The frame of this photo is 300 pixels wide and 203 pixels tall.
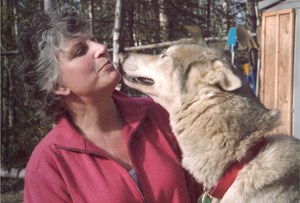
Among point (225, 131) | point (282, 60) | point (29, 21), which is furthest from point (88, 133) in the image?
point (29, 21)

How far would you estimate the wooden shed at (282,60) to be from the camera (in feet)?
19.1

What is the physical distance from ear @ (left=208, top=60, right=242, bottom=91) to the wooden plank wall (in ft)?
10.6

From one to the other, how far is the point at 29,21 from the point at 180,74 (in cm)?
563

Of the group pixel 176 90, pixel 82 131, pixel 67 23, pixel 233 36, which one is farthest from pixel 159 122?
pixel 233 36

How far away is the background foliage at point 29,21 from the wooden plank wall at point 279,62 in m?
2.36

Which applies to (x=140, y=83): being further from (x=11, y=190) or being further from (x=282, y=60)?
(x=11, y=190)

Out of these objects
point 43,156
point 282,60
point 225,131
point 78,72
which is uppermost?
point 78,72

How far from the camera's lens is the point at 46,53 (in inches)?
114

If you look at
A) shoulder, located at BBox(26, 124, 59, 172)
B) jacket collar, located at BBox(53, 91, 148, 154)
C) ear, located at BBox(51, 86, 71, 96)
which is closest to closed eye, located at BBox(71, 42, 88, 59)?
ear, located at BBox(51, 86, 71, 96)

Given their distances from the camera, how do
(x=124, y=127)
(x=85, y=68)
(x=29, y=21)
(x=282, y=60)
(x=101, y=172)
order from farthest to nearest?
(x=29, y=21) → (x=282, y=60) → (x=124, y=127) → (x=85, y=68) → (x=101, y=172)

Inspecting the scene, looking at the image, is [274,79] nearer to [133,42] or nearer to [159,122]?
[133,42]

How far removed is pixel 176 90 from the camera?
114 inches

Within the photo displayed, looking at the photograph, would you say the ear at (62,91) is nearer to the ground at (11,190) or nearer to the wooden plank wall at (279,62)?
the wooden plank wall at (279,62)

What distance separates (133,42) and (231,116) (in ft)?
18.9
